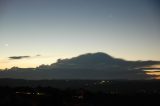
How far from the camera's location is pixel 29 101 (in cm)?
8925

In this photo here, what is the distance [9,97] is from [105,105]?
1716 inches

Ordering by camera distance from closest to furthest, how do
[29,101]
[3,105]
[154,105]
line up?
[3,105], [29,101], [154,105]

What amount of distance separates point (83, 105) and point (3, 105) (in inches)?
852

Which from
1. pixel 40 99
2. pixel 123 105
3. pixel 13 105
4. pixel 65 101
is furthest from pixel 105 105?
pixel 13 105

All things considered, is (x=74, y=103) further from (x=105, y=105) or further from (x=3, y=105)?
(x=105, y=105)

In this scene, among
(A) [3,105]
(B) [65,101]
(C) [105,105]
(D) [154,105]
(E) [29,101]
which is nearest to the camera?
(A) [3,105]

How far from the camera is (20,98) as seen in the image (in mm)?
91062

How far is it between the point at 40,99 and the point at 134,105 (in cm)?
5250

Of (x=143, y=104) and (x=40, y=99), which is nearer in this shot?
(x=40, y=99)

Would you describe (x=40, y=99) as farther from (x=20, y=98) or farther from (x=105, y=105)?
(x=105, y=105)

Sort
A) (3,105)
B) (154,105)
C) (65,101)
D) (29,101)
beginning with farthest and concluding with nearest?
(154,105) < (65,101) < (29,101) < (3,105)

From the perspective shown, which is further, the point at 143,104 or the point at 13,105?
the point at 143,104

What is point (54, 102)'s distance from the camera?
92.0m

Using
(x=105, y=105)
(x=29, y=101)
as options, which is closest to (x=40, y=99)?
(x=29, y=101)
